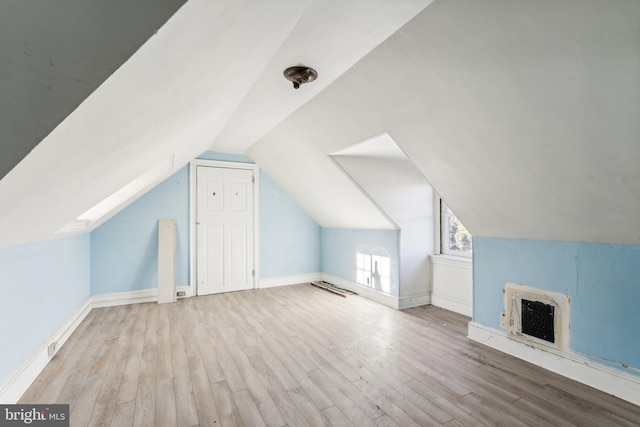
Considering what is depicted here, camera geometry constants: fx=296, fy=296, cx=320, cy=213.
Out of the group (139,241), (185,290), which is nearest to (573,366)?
(185,290)

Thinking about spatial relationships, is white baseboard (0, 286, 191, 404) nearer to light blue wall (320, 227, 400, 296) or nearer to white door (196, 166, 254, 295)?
white door (196, 166, 254, 295)

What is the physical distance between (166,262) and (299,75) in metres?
3.31

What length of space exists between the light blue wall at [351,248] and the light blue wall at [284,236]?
258 millimetres

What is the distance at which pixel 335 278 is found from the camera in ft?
16.7

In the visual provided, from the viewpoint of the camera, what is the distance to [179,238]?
4.41m

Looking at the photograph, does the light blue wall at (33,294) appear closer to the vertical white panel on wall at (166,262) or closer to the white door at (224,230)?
the vertical white panel on wall at (166,262)

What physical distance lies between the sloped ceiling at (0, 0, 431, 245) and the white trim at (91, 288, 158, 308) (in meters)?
2.07

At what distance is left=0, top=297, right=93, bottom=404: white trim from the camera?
71.5 inches

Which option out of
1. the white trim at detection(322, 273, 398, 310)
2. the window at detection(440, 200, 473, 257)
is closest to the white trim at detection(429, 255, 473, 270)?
the window at detection(440, 200, 473, 257)

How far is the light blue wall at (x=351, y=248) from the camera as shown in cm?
389

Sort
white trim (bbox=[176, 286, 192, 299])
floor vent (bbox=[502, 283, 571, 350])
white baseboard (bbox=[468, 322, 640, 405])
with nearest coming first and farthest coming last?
white baseboard (bbox=[468, 322, 640, 405]) < floor vent (bbox=[502, 283, 571, 350]) < white trim (bbox=[176, 286, 192, 299])

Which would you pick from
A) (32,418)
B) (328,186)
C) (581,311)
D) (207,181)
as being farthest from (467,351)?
(207,181)

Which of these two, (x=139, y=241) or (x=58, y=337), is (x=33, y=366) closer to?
(x=58, y=337)

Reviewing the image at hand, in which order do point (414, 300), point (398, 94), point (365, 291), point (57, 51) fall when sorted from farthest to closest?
point (365, 291)
point (414, 300)
point (398, 94)
point (57, 51)
